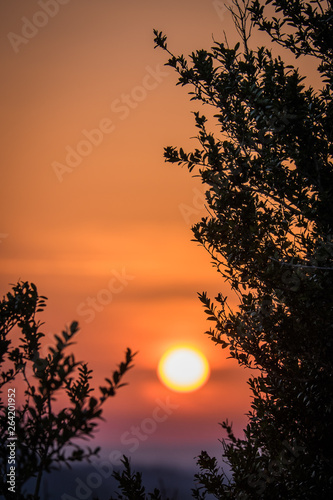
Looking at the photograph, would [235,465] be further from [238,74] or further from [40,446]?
[238,74]

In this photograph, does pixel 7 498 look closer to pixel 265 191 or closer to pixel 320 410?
pixel 320 410

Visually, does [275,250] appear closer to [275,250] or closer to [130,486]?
[275,250]

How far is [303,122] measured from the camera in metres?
6.54

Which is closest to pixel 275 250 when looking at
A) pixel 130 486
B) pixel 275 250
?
pixel 275 250

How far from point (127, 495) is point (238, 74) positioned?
641 centimetres

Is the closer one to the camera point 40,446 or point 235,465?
point 40,446

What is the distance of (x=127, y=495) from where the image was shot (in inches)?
252

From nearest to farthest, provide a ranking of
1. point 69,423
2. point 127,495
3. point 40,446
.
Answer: point 69,423 → point 40,446 → point 127,495

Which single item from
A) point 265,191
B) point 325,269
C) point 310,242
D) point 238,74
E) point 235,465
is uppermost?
point 238,74

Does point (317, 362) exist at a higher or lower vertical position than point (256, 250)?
lower

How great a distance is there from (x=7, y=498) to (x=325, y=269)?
4.30 meters

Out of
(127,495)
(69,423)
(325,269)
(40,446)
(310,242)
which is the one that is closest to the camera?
(69,423)

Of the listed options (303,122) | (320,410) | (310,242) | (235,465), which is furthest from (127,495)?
(303,122)

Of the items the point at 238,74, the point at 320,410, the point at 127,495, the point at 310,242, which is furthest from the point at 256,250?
the point at 127,495
